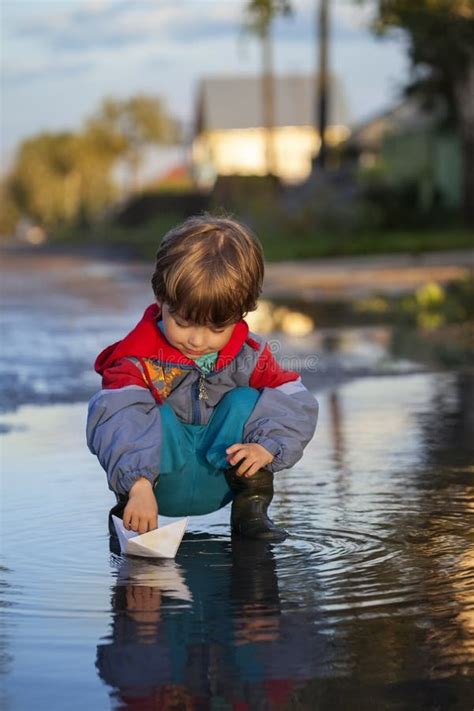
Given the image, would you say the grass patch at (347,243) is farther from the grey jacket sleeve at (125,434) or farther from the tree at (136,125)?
the tree at (136,125)

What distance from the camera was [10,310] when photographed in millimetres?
15359

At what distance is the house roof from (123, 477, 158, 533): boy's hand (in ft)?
292

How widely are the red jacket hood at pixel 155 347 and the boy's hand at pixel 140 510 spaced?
0.42 m

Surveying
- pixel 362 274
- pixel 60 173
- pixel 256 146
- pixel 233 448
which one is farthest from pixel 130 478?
pixel 60 173

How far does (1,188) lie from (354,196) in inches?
4607

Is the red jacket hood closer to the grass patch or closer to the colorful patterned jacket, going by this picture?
the colorful patterned jacket

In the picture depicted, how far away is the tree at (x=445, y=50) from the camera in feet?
73.8

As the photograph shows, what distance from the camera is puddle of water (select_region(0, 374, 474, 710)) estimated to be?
327 centimetres

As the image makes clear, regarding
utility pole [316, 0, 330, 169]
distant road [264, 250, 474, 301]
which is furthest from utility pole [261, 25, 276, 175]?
distant road [264, 250, 474, 301]

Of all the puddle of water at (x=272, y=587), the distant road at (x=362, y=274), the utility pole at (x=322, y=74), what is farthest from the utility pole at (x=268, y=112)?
the puddle of water at (x=272, y=587)

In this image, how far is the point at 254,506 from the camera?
4.71 m

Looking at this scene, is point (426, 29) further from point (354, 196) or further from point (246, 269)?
point (246, 269)

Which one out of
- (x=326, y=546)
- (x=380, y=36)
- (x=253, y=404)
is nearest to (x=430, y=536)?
(x=326, y=546)

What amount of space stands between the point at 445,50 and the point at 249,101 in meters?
65.5
